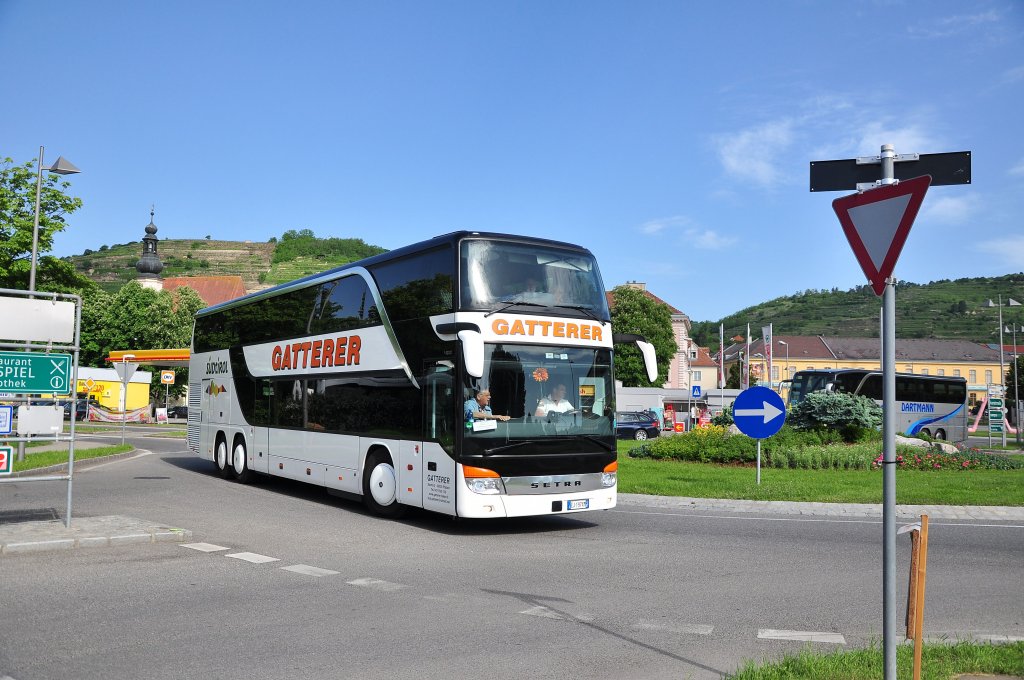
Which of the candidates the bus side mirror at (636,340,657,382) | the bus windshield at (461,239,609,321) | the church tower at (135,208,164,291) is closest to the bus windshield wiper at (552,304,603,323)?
the bus windshield at (461,239,609,321)

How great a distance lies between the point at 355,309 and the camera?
14.0 m

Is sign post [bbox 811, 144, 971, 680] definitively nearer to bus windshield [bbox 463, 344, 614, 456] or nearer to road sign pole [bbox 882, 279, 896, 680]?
road sign pole [bbox 882, 279, 896, 680]

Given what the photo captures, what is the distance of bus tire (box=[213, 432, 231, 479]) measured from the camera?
19516 millimetres

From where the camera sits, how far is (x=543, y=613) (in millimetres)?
7008

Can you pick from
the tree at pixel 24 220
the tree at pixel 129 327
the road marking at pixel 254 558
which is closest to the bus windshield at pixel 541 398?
the road marking at pixel 254 558

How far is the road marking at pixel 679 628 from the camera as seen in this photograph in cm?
642

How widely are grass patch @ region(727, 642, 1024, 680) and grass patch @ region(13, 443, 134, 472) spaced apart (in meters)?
19.1

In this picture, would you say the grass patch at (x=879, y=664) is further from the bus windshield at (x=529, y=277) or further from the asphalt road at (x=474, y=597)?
the bus windshield at (x=529, y=277)

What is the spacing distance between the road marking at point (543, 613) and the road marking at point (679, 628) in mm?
642

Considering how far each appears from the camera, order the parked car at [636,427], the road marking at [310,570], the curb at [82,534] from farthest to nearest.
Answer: the parked car at [636,427], the curb at [82,534], the road marking at [310,570]

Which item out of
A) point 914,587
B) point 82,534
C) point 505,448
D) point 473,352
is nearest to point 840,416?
point 505,448

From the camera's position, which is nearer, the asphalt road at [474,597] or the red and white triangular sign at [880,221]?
the red and white triangular sign at [880,221]

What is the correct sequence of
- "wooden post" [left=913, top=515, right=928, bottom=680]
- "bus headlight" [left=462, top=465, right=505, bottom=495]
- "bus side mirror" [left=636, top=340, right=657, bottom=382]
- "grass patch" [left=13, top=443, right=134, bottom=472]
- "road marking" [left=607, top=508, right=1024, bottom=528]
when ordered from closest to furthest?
"wooden post" [left=913, top=515, right=928, bottom=680] < "bus headlight" [left=462, top=465, right=505, bottom=495] < "bus side mirror" [left=636, top=340, right=657, bottom=382] < "road marking" [left=607, top=508, right=1024, bottom=528] < "grass patch" [left=13, top=443, right=134, bottom=472]

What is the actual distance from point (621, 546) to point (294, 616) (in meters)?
4.89
